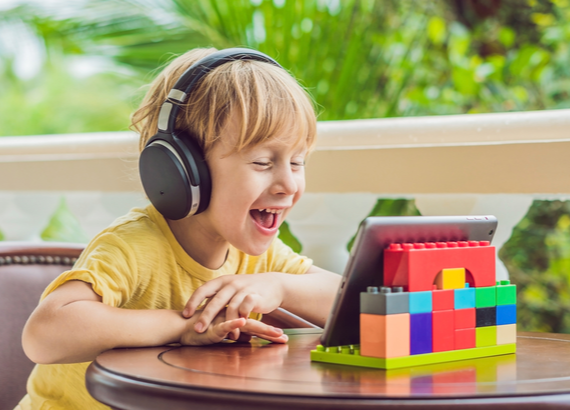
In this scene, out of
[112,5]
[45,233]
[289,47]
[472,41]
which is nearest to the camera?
[45,233]

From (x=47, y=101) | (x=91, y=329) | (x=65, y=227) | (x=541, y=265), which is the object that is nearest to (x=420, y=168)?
(x=91, y=329)

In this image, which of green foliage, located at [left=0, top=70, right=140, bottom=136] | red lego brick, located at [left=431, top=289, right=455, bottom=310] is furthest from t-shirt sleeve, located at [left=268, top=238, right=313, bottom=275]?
green foliage, located at [left=0, top=70, right=140, bottom=136]

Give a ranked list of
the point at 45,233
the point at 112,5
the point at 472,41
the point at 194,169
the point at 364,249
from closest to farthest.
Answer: the point at 364,249, the point at 194,169, the point at 45,233, the point at 112,5, the point at 472,41

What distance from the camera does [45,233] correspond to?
2.01m

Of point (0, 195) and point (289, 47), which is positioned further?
point (289, 47)

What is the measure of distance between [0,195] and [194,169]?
1405 mm

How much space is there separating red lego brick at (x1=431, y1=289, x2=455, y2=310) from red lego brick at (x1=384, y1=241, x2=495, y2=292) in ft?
0.04

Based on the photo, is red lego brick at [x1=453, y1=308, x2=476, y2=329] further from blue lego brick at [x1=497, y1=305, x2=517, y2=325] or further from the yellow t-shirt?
the yellow t-shirt

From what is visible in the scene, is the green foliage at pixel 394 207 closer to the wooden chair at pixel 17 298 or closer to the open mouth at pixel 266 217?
the open mouth at pixel 266 217

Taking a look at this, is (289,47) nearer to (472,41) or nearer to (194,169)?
(194,169)

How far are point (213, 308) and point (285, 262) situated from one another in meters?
0.39

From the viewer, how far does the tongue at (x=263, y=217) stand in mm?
1046

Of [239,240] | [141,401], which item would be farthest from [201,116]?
[141,401]

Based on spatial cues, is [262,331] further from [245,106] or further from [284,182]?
[245,106]
